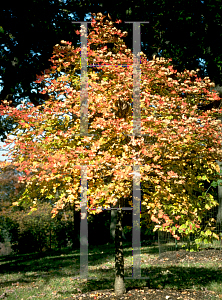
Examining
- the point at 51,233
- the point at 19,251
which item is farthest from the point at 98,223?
the point at 19,251

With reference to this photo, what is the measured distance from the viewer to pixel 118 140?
461cm

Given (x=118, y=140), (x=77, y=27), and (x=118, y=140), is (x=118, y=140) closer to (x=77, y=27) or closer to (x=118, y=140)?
(x=118, y=140)

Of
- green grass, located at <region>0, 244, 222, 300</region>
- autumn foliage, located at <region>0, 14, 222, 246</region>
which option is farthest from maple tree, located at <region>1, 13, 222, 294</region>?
green grass, located at <region>0, 244, 222, 300</region>

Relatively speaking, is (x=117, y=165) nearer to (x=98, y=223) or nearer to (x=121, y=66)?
(x=121, y=66)

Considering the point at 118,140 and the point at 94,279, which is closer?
the point at 118,140

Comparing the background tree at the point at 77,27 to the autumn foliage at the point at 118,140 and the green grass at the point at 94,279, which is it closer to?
the autumn foliage at the point at 118,140

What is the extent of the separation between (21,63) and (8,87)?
913mm

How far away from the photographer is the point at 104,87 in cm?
454

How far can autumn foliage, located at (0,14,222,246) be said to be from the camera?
4.07m

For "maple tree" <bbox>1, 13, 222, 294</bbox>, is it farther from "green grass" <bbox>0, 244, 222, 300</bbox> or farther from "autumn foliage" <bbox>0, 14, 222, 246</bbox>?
"green grass" <bbox>0, 244, 222, 300</bbox>

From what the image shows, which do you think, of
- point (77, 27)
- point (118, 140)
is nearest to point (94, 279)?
point (118, 140)

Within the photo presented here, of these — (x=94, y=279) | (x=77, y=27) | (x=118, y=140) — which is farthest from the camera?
(x=77, y=27)

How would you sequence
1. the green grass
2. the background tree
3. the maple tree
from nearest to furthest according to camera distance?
the maple tree < the green grass < the background tree

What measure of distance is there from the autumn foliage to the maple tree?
0.5 inches
